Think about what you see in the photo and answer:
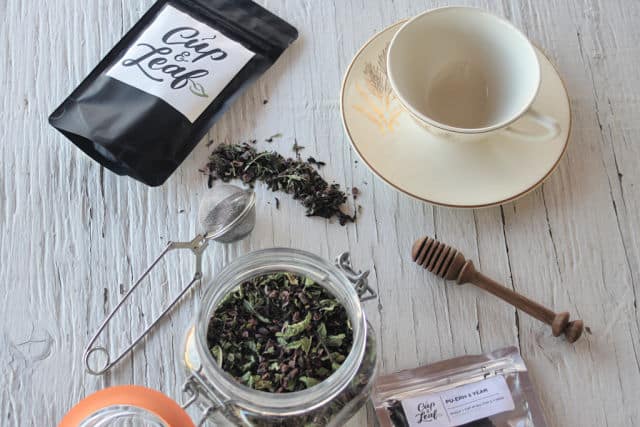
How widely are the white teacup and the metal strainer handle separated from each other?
0.36 m

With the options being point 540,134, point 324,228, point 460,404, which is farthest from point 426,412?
point 540,134

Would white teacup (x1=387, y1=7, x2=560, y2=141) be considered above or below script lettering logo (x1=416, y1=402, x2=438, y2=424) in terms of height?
above

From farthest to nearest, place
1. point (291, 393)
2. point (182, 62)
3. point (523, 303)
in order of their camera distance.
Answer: point (182, 62) < point (523, 303) < point (291, 393)

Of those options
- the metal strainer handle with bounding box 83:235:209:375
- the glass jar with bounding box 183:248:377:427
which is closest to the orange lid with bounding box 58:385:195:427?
the glass jar with bounding box 183:248:377:427

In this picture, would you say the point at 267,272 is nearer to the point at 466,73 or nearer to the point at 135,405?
the point at 135,405

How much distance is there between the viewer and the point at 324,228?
101 cm

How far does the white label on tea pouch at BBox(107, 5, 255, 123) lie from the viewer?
1.03m

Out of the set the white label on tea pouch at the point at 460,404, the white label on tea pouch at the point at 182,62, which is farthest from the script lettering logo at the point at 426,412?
the white label on tea pouch at the point at 182,62

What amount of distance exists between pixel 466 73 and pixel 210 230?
18.5 inches

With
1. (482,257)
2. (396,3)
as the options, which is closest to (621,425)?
(482,257)

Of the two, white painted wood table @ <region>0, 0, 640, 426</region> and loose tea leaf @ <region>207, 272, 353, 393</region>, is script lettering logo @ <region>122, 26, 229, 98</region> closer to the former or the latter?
white painted wood table @ <region>0, 0, 640, 426</region>

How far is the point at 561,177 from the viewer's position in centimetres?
106

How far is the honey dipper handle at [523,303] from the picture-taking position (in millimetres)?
936

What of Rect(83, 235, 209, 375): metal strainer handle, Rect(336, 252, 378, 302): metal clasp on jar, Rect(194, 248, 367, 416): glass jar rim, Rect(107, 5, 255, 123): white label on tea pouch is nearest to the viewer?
Rect(194, 248, 367, 416): glass jar rim
